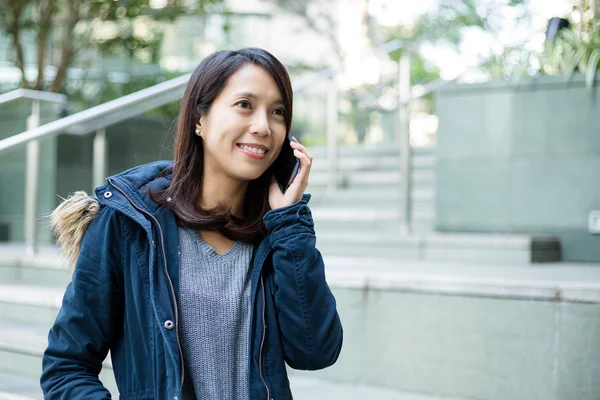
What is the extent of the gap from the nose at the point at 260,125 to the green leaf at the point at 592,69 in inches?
133

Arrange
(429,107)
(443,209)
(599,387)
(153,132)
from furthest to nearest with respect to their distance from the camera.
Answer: (429,107) < (153,132) < (443,209) < (599,387)

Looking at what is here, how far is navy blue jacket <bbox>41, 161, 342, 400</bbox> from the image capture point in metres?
1.69

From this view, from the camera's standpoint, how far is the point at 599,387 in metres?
3.01

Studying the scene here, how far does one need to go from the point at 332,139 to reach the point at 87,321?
576cm

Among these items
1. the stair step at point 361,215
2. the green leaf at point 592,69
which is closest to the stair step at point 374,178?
the stair step at point 361,215

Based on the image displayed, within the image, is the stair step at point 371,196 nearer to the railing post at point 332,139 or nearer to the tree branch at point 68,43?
the railing post at point 332,139

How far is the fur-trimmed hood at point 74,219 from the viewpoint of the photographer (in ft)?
5.93

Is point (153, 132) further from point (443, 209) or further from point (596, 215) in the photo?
point (596, 215)

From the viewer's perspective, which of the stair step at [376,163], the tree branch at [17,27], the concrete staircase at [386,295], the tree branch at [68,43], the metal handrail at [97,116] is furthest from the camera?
the tree branch at [68,43]

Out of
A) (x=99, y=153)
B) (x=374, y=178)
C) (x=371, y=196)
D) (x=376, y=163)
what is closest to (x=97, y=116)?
(x=99, y=153)

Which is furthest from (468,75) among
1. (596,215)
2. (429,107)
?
(429,107)

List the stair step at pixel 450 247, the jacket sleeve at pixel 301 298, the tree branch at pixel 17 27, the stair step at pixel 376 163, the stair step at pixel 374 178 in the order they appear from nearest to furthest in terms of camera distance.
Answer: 1. the jacket sleeve at pixel 301 298
2. the stair step at pixel 450 247
3. the stair step at pixel 374 178
4. the stair step at pixel 376 163
5. the tree branch at pixel 17 27

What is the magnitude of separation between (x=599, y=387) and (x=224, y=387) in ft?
6.11

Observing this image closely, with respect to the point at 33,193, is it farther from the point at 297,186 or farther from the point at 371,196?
the point at 297,186
